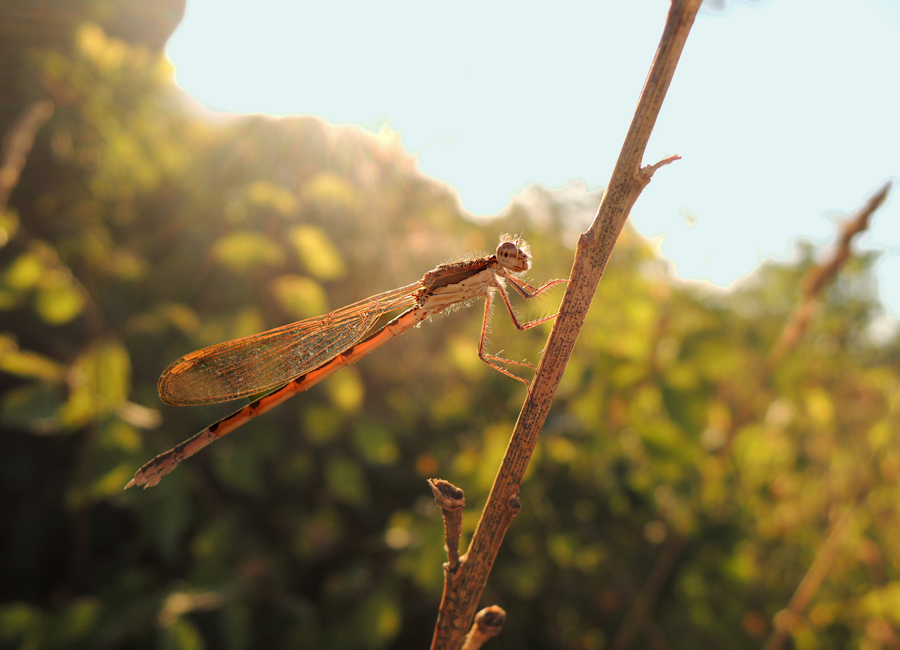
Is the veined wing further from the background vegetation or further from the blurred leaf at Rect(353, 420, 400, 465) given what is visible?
the blurred leaf at Rect(353, 420, 400, 465)

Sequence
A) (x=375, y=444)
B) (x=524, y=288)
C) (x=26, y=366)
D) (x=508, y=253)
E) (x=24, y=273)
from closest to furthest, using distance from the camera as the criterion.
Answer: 1. (x=508, y=253)
2. (x=524, y=288)
3. (x=26, y=366)
4. (x=24, y=273)
5. (x=375, y=444)

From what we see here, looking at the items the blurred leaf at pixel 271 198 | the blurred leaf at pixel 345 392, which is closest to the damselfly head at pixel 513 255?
the blurred leaf at pixel 345 392

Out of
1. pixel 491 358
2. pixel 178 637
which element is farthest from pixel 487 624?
pixel 178 637

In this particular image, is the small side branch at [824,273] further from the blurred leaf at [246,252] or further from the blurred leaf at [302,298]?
the blurred leaf at [246,252]

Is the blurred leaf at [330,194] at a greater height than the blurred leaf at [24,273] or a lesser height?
greater

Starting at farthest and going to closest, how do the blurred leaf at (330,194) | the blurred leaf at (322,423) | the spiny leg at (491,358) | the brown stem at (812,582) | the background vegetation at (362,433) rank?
the blurred leaf at (330,194)
the blurred leaf at (322,423)
the background vegetation at (362,433)
the brown stem at (812,582)
the spiny leg at (491,358)

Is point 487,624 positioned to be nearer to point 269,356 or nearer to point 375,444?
point 269,356

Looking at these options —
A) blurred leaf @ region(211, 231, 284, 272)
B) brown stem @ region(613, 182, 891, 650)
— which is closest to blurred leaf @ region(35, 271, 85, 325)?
blurred leaf @ region(211, 231, 284, 272)
